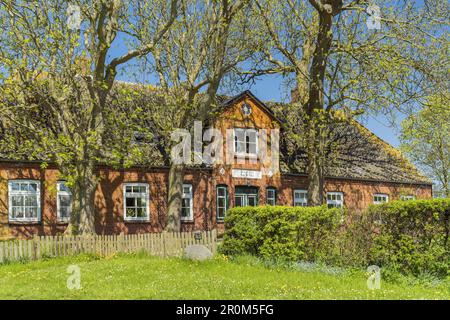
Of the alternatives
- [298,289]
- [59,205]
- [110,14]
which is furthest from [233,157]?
[298,289]

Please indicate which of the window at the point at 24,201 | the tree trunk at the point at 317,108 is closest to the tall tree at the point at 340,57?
the tree trunk at the point at 317,108

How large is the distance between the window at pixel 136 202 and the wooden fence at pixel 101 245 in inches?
279

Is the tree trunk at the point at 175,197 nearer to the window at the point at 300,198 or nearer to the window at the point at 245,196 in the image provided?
the window at the point at 245,196

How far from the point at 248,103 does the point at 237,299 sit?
21600 millimetres

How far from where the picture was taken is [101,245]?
19.8 m

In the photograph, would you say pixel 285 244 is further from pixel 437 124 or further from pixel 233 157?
pixel 437 124

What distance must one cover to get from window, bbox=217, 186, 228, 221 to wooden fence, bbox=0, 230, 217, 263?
916 centimetres

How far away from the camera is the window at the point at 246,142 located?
3075cm

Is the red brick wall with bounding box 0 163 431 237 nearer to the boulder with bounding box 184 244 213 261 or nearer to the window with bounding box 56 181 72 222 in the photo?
the window with bounding box 56 181 72 222

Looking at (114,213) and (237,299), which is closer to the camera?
(237,299)

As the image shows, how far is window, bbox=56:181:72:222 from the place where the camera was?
25.5 meters

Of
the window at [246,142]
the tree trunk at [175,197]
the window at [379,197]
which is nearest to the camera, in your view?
the tree trunk at [175,197]

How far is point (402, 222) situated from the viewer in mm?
15227

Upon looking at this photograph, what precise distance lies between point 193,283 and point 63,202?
14.8m
